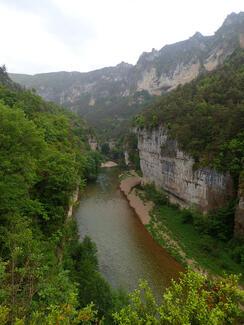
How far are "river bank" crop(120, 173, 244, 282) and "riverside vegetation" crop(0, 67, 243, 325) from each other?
775 centimetres

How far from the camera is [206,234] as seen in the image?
27.3 meters

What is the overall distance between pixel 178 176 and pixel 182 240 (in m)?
9.70

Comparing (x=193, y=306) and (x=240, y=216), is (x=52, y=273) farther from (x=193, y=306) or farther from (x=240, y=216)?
(x=240, y=216)

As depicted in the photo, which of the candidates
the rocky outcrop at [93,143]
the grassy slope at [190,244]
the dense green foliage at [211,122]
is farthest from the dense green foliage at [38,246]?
the rocky outcrop at [93,143]

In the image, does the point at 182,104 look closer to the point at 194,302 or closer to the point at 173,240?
the point at 173,240

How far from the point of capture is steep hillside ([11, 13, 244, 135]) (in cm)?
9826

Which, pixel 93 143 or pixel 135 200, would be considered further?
pixel 93 143

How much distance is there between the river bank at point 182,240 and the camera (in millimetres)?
22766

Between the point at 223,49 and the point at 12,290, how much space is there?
90.6 meters

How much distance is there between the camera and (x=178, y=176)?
35594 mm

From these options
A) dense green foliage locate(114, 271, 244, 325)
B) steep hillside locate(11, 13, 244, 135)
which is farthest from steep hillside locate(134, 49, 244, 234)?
steep hillside locate(11, 13, 244, 135)

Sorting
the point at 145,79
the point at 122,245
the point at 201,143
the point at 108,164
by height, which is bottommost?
the point at 122,245

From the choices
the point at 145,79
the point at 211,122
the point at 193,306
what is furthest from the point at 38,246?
the point at 145,79

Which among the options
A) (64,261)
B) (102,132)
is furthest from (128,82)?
(64,261)
